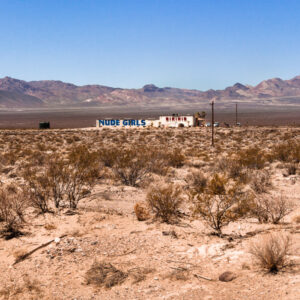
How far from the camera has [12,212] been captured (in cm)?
982

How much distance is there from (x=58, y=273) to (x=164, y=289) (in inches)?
80.6

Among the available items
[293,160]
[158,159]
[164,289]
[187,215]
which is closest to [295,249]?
[164,289]

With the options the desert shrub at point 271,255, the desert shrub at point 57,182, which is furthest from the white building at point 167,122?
the desert shrub at point 271,255

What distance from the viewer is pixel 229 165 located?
1631 cm

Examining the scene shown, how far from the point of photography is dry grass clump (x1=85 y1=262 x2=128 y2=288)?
6336 mm

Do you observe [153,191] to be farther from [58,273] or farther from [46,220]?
[58,273]

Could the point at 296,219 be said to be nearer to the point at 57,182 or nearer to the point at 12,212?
the point at 57,182

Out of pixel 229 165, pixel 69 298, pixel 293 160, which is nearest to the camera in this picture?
pixel 69 298

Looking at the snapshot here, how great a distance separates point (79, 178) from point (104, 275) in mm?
6312

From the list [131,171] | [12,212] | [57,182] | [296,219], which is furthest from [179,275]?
[131,171]

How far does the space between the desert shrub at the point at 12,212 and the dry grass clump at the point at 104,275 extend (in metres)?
2.85

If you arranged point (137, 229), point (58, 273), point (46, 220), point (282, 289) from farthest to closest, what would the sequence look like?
1. point (46, 220)
2. point (137, 229)
3. point (58, 273)
4. point (282, 289)

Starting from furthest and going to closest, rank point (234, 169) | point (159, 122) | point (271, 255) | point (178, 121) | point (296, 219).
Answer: point (159, 122)
point (178, 121)
point (234, 169)
point (296, 219)
point (271, 255)

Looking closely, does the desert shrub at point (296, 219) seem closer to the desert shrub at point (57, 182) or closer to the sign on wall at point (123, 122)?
the desert shrub at point (57, 182)
